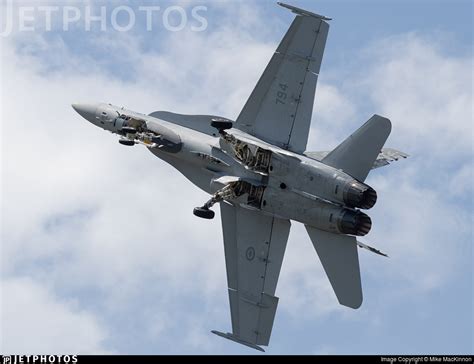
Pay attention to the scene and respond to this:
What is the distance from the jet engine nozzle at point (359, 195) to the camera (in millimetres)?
35938

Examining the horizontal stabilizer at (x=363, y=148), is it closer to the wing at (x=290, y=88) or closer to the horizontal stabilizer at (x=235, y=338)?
the wing at (x=290, y=88)

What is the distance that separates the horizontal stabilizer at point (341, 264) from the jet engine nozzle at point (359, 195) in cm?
150

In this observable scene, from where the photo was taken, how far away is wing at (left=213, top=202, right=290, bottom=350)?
127 ft

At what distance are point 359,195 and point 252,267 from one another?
5.07 meters

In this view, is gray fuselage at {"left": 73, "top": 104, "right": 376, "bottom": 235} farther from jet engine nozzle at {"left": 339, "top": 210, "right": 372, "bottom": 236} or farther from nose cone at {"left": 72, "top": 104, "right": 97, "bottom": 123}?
nose cone at {"left": 72, "top": 104, "right": 97, "bottom": 123}

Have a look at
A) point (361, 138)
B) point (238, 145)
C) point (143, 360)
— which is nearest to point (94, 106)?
point (238, 145)

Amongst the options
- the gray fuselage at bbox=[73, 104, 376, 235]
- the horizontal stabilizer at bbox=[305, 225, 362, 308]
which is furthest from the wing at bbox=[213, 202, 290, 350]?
the horizontal stabilizer at bbox=[305, 225, 362, 308]

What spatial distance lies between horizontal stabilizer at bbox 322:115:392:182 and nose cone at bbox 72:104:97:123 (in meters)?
9.59

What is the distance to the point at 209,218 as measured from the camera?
123 ft

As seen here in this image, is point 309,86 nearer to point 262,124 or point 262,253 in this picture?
point 262,124

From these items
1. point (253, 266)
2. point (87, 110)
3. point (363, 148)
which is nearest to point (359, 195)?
point (363, 148)

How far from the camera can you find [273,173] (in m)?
37.2

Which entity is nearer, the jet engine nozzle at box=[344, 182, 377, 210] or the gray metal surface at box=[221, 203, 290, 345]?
the jet engine nozzle at box=[344, 182, 377, 210]

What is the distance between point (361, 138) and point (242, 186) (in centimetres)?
A: 435
